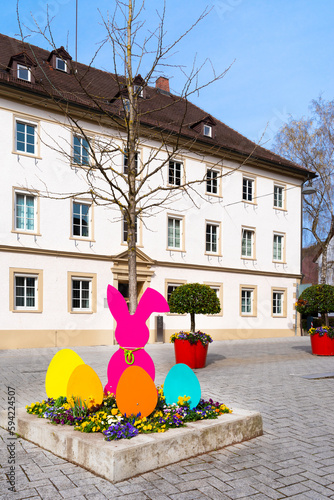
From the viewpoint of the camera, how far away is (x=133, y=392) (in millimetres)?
4945

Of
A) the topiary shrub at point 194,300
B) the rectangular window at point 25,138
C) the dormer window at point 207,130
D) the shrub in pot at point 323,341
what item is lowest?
the shrub in pot at point 323,341

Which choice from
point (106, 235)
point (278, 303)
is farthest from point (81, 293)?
point (278, 303)

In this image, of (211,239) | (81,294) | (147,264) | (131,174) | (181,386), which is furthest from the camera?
(211,239)

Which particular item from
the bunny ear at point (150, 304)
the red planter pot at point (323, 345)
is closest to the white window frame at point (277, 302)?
the red planter pot at point (323, 345)

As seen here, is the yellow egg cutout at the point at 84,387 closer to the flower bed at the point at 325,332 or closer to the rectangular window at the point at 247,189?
the flower bed at the point at 325,332

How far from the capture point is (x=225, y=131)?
2803 centimetres

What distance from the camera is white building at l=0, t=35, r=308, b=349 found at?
17453 mm

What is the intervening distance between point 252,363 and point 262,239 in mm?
13754

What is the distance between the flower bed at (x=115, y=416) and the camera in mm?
4633

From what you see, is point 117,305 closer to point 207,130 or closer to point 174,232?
point 174,232

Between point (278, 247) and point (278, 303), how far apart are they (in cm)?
318

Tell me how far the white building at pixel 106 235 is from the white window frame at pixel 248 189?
58 millimetres

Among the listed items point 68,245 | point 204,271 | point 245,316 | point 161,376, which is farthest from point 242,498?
point 245,316

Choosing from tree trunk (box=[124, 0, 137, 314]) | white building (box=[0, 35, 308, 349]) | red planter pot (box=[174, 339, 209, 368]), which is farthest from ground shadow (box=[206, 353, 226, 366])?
tree trunk (box=[124, 0, 137, 314])
